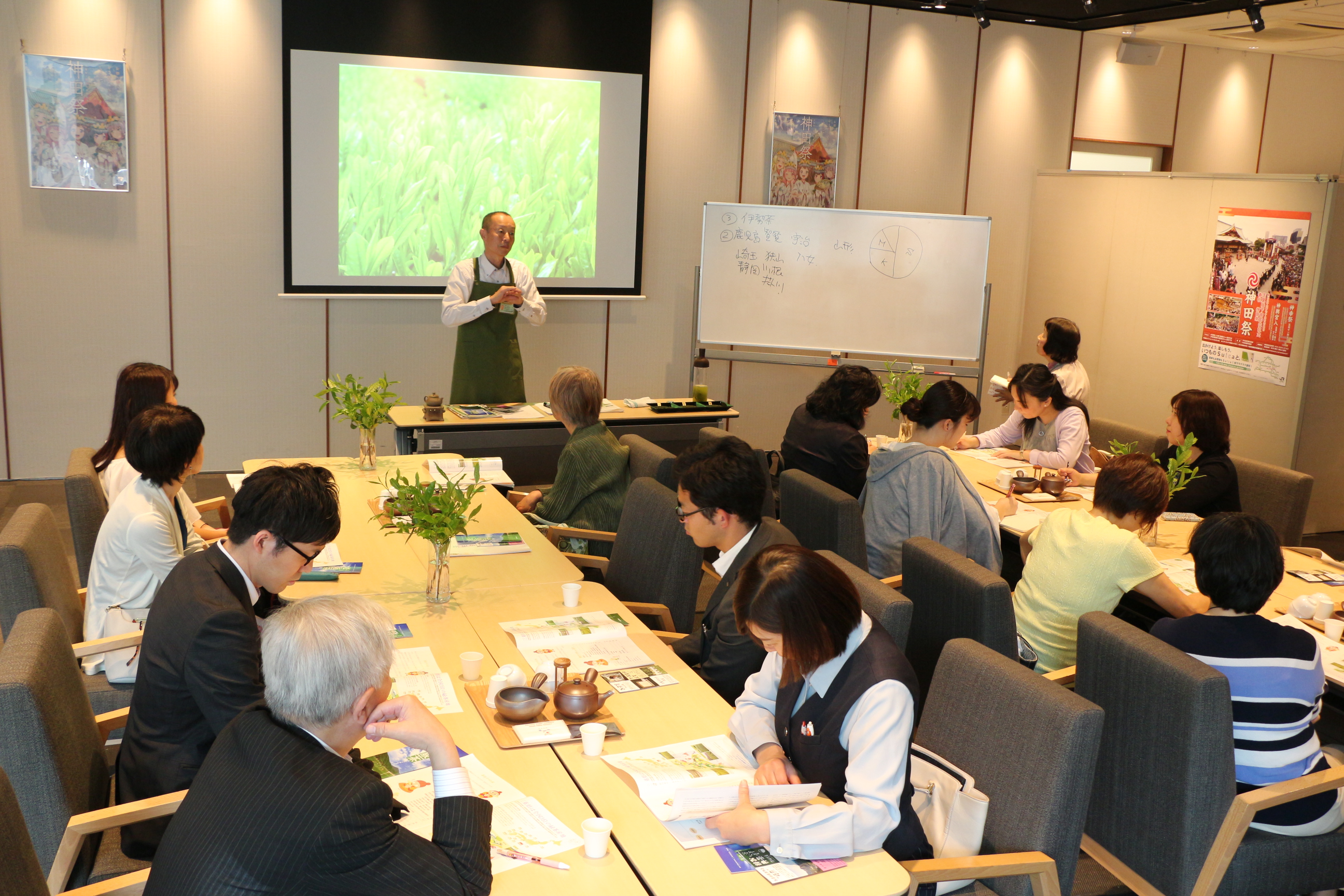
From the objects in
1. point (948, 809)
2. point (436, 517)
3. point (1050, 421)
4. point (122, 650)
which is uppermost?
point (1050, 421)

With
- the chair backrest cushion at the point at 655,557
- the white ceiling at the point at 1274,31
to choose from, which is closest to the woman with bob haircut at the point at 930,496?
the chair backrest cushion at the point at 655,557

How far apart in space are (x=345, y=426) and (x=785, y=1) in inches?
172

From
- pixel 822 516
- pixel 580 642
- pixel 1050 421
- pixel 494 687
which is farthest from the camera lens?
pixel 1050 421

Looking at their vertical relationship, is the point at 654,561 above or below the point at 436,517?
below

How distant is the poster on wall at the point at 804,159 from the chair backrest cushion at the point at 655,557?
15.1ft

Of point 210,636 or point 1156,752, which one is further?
point 1156,752

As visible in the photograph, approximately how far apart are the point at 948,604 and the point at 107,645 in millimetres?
2431

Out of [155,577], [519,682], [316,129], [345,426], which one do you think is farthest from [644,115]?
[519,682]

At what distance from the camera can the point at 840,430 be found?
15.9ft

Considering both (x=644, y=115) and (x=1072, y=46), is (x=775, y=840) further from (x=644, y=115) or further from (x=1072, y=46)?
(x=1072, y=46)

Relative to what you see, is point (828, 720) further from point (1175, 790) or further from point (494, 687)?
point (1175, 790)

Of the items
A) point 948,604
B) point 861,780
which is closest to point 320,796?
point 861,780

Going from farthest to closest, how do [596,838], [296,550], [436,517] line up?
1. [436,517]
2. [296,550]
3. [596,838]

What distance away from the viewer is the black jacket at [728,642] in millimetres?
2717
